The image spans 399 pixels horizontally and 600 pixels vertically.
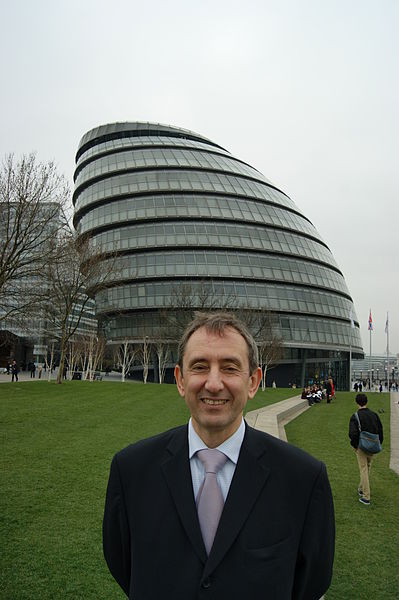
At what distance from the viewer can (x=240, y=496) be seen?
→ 2.29 meters

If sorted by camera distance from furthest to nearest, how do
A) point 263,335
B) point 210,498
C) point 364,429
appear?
1. point 263,335
2. point 364,429
3. point 210,498

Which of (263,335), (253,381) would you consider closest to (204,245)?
(263,335)

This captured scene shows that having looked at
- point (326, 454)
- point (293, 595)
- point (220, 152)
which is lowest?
point (326, 454)

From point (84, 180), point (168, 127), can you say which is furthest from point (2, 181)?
point (168, 127)

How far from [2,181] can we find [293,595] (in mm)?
19647

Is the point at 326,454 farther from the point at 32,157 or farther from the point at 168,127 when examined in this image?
the point at 168,127

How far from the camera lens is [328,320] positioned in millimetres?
67062

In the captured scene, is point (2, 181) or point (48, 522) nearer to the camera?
point (48, 522)

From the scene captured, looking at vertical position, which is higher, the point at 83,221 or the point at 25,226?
the point at 83,221

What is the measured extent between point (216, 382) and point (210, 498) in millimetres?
579

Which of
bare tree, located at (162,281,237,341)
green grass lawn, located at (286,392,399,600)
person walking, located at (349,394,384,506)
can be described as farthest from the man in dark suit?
bare tree, located at (162,281,237,341)

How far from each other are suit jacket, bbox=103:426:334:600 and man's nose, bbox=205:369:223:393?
345 mm

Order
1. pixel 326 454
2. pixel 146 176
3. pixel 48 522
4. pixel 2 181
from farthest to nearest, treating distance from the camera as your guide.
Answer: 1. pixel 146 176
2. pixel 2 181
3. pixel 326 454
4. pixel 48 522

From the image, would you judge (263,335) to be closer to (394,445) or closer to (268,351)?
(268,351)
